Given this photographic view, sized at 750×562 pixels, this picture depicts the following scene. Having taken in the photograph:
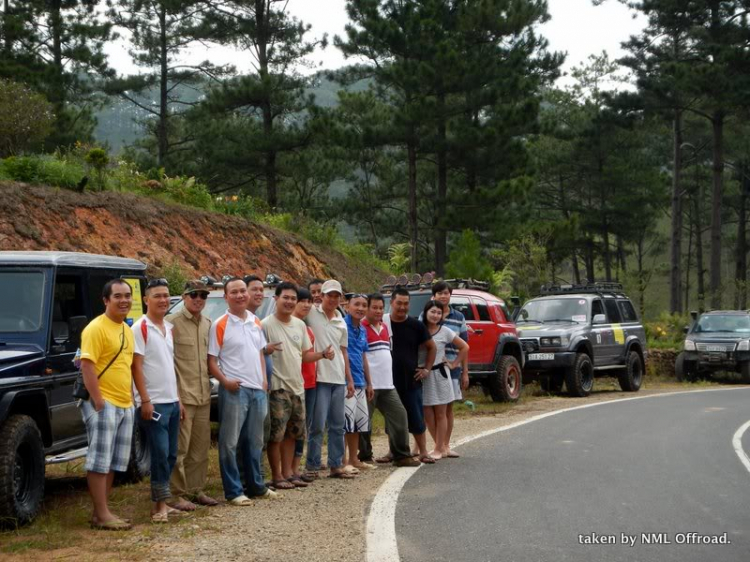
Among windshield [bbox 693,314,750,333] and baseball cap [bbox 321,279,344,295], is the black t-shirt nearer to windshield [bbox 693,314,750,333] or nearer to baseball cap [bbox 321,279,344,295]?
baseball cap [bbox 321,279,344,295]

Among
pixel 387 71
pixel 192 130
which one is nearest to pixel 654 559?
pixel 387 71

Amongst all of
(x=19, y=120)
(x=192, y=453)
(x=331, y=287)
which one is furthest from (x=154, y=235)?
(x=192, y=453)

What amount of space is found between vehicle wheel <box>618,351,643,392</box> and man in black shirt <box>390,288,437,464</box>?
1291 cm

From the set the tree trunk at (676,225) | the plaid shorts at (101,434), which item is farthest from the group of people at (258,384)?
the tree trunk at (676,225)

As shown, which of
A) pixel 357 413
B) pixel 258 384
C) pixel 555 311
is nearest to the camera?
pixel 258 384

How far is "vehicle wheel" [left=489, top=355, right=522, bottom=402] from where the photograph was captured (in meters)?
18.7

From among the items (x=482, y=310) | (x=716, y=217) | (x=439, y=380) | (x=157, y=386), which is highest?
(x=716, y=217)

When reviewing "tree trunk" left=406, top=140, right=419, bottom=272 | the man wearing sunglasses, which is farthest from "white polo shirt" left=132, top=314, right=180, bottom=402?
"tree trunk" left=406, top=140, right=419, bottom=272

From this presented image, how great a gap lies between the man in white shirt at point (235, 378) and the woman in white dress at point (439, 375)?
9.96 feet

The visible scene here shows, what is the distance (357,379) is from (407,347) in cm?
90

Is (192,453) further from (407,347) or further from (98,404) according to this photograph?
(407,347)

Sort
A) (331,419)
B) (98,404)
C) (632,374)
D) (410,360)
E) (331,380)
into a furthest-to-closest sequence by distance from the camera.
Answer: (632,374), (410,360), (331,419), (331,380), (98,404)

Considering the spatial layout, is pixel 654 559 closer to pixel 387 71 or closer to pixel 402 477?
pixel 402 477

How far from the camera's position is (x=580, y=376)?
20719 mm
